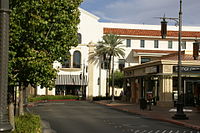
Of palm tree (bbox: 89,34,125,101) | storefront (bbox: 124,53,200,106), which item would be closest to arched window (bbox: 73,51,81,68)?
palm tree (bbox: 89,34,125,101)

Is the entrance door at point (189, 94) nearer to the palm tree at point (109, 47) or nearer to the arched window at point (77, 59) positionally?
the palm tree at point (109, 47)

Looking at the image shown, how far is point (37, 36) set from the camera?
12.1 meters

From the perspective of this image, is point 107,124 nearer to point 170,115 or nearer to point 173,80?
point 170,115

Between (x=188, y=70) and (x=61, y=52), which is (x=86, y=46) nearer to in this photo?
(x=188, y=70)

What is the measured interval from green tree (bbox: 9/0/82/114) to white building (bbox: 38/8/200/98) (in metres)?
49.4

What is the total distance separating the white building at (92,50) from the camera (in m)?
64.2

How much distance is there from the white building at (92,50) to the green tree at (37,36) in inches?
1946

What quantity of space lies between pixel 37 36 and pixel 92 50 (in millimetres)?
52772

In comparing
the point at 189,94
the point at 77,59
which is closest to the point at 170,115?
the point at 189,94

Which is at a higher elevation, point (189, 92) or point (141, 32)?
point (141, 32)

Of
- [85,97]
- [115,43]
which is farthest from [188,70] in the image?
[85,97]

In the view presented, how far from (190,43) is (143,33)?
32.2 ft

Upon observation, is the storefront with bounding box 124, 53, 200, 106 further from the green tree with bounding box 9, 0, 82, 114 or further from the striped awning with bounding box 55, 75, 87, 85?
the striped awning with bounding box 55, 75, 87, 85

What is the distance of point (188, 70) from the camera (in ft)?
121
